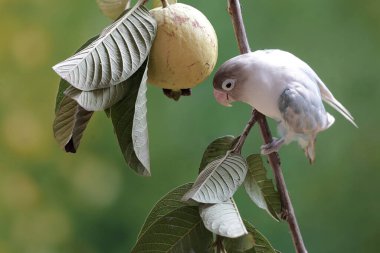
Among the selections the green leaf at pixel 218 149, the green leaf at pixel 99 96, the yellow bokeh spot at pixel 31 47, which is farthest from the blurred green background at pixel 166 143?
the green leaf at pixel 99 96

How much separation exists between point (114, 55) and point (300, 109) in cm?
18

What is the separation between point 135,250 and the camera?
0.60m

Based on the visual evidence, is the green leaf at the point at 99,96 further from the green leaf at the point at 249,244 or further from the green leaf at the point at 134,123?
the green leaf at the point at 249,244

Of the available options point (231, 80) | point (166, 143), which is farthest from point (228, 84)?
point (166, 143)

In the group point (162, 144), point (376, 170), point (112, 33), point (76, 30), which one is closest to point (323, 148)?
point (376, 170)

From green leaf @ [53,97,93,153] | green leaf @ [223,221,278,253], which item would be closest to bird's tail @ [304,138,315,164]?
green leaf @ [223,221,278,253]

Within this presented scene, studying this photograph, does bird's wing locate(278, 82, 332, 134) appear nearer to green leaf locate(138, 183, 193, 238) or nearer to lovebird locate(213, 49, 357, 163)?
lovebird locate(213, 49, 357, 163)

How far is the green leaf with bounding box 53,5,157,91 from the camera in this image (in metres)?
0.52

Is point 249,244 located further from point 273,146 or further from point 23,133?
point 23,133

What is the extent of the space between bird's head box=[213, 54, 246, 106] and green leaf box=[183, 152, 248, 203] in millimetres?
68

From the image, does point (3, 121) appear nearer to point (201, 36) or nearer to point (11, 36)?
point (11, 36)

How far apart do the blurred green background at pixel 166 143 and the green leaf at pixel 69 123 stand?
41 centimetres

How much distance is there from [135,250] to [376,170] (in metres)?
0.63

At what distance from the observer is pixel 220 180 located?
582mm
